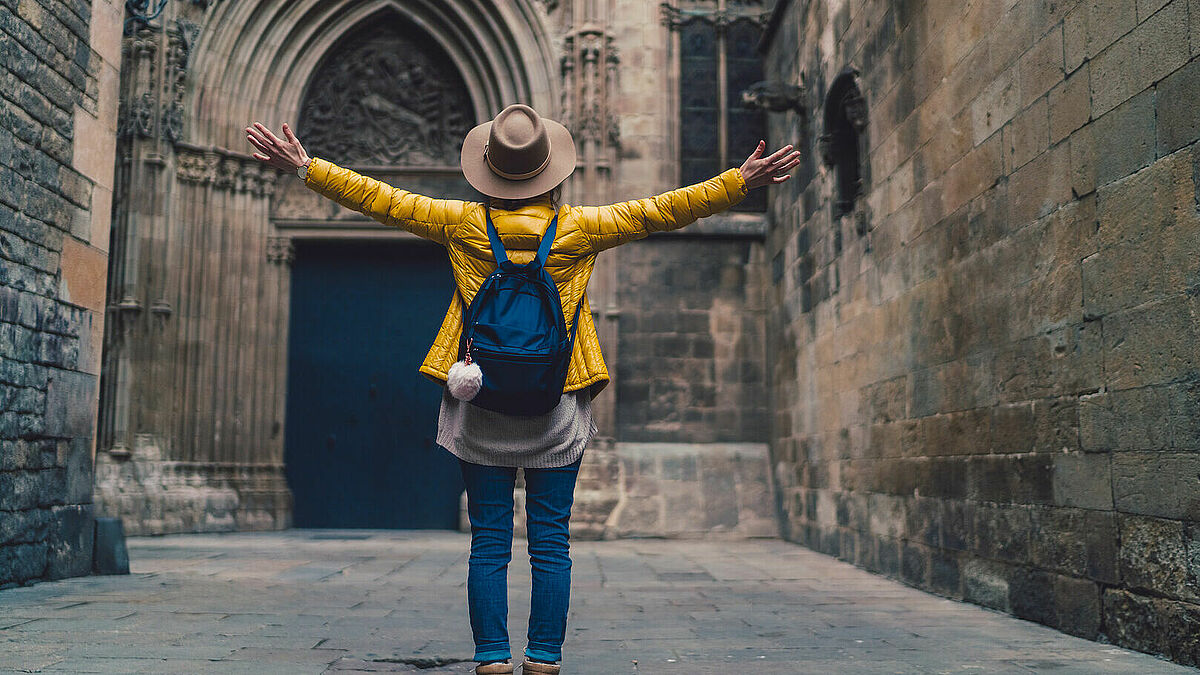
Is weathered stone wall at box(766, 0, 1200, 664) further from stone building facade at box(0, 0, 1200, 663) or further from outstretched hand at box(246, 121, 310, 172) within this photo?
outstretched hand at box(246, 121, 310, 172)

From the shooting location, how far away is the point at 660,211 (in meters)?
3.15

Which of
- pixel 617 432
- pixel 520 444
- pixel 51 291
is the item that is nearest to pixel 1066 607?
pixel 520 444

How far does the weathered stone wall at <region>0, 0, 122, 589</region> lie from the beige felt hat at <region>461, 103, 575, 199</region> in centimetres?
381

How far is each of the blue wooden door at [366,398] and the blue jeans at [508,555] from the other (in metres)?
9.31

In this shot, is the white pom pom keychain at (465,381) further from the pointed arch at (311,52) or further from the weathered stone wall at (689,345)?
the pointed arch at (311,52)

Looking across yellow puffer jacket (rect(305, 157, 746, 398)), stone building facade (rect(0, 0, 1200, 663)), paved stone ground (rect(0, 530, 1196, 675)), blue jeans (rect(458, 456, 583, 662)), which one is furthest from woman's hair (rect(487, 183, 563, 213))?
stone building facade (rect(0, 0, 1200, 663))

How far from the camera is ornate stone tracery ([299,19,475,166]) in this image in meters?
12.6

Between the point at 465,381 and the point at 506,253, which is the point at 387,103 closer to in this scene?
the point at 506,253

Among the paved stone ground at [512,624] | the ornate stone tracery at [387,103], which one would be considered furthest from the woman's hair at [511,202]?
the ornate stone tracery at [387,103]

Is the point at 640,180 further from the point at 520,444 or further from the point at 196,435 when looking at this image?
the point at 520,444

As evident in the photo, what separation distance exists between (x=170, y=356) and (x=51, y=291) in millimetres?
5373

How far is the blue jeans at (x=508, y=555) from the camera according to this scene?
2.91 meters

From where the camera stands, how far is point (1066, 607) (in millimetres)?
4512

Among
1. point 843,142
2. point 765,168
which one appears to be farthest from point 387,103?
point 765,168
